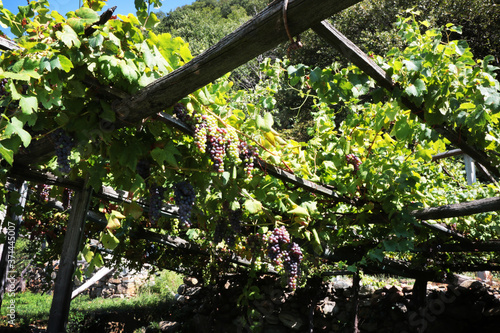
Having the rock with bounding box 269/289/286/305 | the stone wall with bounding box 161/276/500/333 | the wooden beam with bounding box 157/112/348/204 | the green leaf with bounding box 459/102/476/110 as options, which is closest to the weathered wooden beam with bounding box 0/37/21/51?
the wooden beam with bounding box 157/112/348/204

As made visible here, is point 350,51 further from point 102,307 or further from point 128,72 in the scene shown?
point 102,307

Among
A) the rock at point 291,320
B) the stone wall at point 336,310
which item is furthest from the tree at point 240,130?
the rock at point 291,320

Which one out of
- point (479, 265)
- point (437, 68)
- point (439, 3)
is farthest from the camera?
point (439, 3)

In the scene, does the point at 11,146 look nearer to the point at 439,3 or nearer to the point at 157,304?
the point at 157,304

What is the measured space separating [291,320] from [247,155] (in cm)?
486

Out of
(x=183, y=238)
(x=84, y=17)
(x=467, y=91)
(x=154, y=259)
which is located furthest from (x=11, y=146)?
(x=154, y=259)

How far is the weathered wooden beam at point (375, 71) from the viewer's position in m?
1.35

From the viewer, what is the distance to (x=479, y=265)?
502 centimetres

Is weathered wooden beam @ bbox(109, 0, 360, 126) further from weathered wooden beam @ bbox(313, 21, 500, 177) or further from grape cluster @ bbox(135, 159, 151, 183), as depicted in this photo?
grape cluster @ bbox(135, 159, 151, 183)

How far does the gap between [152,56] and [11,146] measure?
593mm

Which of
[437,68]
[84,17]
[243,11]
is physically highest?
[243,11]

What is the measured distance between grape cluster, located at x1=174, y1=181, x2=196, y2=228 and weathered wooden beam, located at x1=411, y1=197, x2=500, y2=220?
1580 millimetres

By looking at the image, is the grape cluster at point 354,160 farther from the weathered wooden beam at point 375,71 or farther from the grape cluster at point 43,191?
the grape cluster at point 43,191

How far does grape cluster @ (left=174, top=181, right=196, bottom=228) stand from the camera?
2.13m
